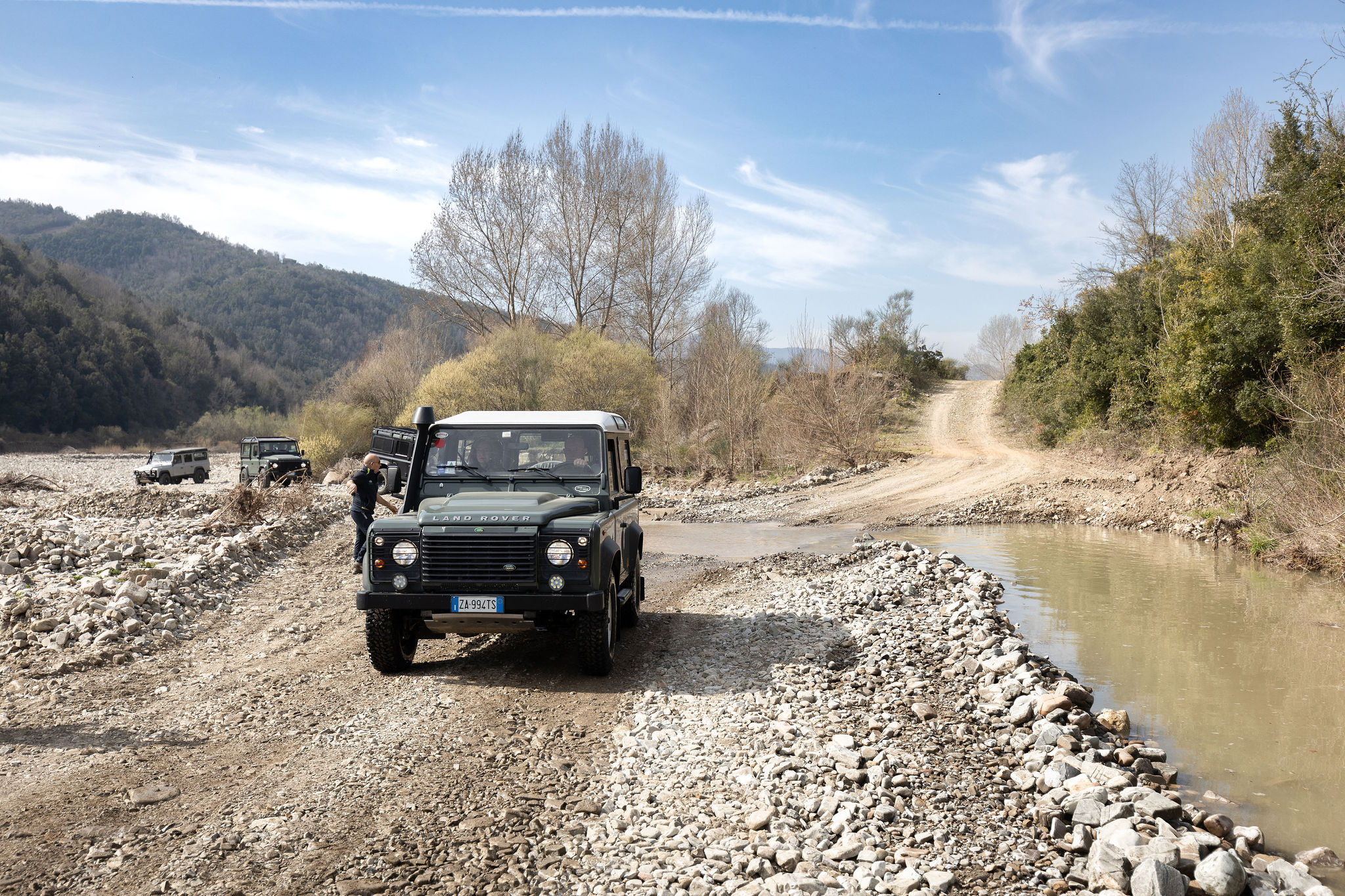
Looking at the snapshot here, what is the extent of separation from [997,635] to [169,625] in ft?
28.6

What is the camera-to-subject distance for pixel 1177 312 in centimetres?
2430

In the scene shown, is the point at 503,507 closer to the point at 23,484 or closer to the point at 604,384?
the point at 604,384

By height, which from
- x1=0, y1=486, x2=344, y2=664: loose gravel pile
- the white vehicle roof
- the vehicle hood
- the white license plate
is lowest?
x1=0, y1=486, x2=344, y2=664: loose gravel pile

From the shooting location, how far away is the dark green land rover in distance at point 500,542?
250 inches

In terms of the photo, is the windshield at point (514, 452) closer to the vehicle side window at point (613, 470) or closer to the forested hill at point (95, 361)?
the vehicle side window at point (613, 470)

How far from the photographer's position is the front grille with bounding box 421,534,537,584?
6.36m

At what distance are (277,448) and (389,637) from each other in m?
25.9

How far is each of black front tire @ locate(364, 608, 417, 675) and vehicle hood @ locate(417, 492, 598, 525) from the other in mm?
881

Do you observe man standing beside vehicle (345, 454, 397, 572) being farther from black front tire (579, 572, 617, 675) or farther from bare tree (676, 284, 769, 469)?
bare tree (676, 284, 769, 469)

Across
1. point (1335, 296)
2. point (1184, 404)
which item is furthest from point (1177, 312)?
point (1335, 296)

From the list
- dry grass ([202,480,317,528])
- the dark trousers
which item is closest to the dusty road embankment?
dry grass ([202,480,317,528])

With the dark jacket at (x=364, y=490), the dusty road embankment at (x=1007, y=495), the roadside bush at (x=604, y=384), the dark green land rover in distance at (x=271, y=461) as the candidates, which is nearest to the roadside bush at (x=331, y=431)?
the dark green land rover in distance at (x=271, y=461)

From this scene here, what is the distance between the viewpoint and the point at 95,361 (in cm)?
7275

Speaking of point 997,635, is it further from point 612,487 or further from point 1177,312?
point 1177,312
